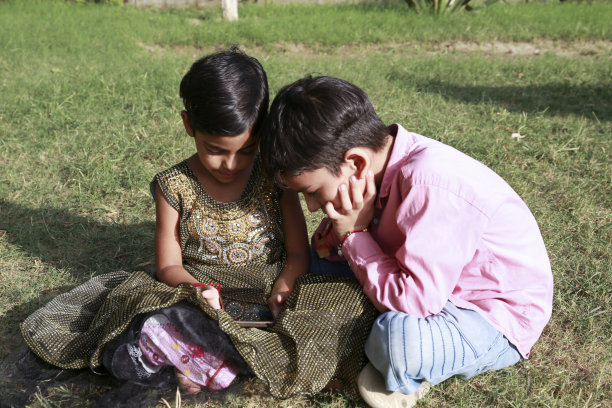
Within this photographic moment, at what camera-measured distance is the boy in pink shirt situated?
192cm

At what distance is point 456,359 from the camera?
6.57 ft

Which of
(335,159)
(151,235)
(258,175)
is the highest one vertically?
(335,159)

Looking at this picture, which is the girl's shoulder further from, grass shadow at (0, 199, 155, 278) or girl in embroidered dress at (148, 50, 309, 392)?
grass shadow at (0, 199, 155, 278)

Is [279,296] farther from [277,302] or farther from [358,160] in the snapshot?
[358,160]

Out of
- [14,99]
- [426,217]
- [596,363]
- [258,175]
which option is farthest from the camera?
[14,99]

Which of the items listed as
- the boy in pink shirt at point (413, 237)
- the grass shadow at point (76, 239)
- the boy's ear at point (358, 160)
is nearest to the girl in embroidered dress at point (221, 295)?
the boy in pink shirt at point (413, 237)

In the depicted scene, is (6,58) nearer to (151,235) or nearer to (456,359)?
(151,235)

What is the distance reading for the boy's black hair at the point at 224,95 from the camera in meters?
2.06

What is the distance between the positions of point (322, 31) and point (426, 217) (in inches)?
241

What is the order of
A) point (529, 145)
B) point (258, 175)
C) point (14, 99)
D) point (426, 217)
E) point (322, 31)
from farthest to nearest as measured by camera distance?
point (322, 31), point (14, 99), point (529, 145), point (258, 175), point (426, 217)

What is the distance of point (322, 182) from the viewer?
2.06m

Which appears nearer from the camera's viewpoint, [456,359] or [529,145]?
[456,359]

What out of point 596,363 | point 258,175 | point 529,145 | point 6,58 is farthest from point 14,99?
point 596,363

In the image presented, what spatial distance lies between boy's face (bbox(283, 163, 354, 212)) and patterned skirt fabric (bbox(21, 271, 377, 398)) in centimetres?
33
